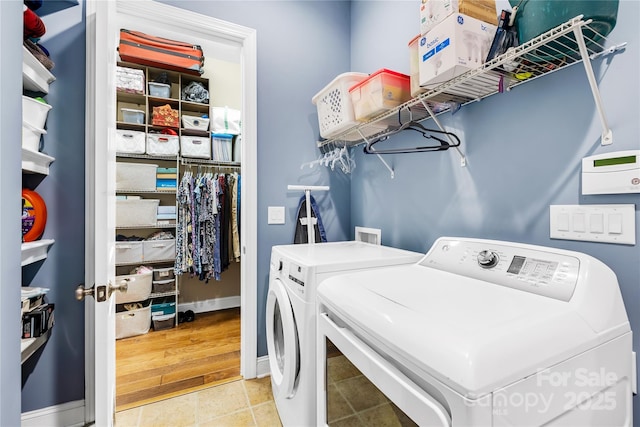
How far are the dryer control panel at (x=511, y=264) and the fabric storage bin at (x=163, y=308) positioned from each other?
261 centimetres

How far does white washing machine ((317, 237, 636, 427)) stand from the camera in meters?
0.51

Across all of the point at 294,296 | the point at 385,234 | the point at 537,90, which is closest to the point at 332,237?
the point at 385,234

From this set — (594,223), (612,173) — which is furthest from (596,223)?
(612,173)

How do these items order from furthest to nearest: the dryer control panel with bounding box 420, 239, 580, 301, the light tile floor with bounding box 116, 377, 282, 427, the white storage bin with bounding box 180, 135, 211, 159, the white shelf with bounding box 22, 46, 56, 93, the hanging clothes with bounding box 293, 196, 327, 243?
the white storage bin with bounding box 180, 135, 211, 159
the hanging clothes with bounding box 293, 196, 327, 243
the light tile floor with bounding box 116, 377, 282, 427
the white shelf with bounding box 22, 46, 56, 93
the dryer control panel with bounding box 420, 239, 580, 301

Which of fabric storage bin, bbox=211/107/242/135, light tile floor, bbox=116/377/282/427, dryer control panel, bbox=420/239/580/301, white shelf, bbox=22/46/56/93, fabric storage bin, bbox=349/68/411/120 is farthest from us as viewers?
fabric storage bin, bbox=211/107/242/135

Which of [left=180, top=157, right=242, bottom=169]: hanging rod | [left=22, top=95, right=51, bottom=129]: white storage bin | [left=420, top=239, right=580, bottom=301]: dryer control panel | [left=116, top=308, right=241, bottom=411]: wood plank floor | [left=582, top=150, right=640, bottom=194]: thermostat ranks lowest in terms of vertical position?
[left=116, top=308, right=241, bottom=411]: wood plank floor

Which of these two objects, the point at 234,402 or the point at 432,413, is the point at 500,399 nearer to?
the point at 432,413

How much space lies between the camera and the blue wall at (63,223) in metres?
1.42

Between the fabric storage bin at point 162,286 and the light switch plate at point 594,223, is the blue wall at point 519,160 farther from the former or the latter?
the fabric storage bin at point 162,286

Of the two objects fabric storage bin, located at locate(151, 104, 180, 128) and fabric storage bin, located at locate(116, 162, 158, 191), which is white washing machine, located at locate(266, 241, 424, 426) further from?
fabric storage bin, located at locate(151, 104, 180, 128)

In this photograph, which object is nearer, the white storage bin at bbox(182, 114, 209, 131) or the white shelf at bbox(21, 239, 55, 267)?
the white shelf at bbox(21, 239, 55, 267)

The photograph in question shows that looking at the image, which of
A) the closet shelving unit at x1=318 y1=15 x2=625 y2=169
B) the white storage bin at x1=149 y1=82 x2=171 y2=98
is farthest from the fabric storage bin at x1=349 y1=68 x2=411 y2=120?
the white storage bin at x1=149 y1=82 x2=171 y2=98

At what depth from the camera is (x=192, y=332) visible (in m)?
2.69

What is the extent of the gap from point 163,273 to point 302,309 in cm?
221
